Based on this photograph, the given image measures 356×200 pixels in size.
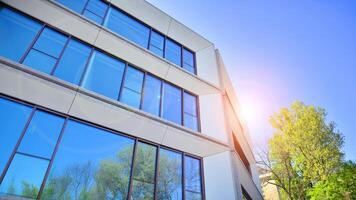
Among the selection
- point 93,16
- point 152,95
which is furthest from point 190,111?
point 93,16

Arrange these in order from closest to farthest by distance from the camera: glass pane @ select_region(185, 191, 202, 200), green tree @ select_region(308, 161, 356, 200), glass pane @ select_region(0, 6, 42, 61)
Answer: glass pane @ select_region(0, 6, 42, 61) < glass pane @ select_region(185, 191, 202, 200) < green tree @ select_region(308, 161, 356, 200)

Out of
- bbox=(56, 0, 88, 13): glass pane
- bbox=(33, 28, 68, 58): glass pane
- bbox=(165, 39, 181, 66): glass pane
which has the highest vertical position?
bbox=(165, 39, 181, 66): glass pane

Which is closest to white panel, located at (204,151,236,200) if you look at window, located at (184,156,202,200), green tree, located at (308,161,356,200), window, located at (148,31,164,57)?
window, located at (184,156,202,200)

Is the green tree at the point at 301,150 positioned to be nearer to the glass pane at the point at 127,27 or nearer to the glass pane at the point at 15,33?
the glass pane at the point at 127,27

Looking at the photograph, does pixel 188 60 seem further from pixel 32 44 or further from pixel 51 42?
pixel 32 44

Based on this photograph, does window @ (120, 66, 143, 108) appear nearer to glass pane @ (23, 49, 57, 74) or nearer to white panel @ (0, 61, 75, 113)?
white panel @ (0, 61, 75, 113)

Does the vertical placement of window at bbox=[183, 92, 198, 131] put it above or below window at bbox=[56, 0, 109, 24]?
below

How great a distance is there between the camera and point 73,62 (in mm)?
8133

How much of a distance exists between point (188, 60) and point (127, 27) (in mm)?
3789

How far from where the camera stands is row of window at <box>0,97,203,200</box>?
227 inches

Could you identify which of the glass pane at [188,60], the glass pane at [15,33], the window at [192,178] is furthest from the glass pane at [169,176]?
the glass pane at [15,33]

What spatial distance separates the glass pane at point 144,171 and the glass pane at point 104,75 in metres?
2.25

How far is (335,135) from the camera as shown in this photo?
20.6m

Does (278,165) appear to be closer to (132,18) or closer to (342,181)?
(342,181)
